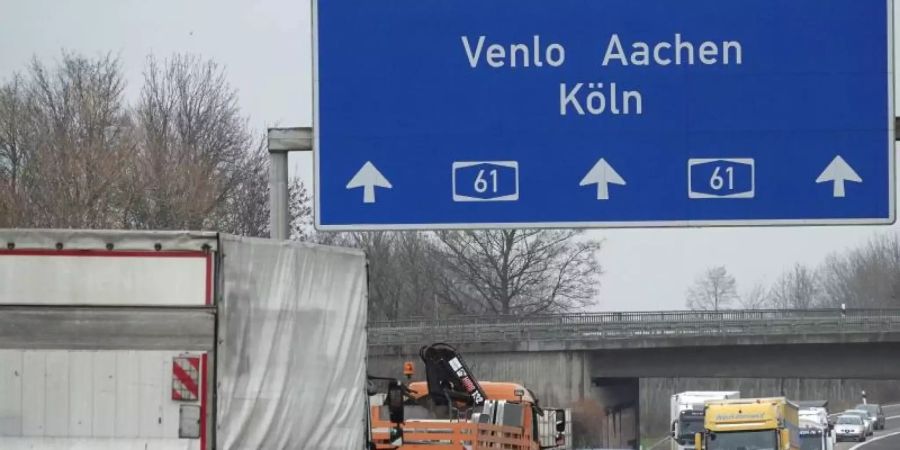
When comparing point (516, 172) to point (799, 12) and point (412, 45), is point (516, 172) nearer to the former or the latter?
point (412, 45)

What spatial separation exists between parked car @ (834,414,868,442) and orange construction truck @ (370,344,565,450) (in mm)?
60897

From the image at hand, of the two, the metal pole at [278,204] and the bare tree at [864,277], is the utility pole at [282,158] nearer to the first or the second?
the metal pole at [278,204]

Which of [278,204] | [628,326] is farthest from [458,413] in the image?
[628,326]

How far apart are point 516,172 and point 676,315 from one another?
49.4 metres

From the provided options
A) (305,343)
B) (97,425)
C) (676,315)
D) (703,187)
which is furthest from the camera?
(676,315)

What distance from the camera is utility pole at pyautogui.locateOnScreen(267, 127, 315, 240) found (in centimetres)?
1289

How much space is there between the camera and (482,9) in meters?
12.9

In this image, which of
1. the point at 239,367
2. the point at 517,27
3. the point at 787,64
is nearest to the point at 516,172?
the point at 517,27

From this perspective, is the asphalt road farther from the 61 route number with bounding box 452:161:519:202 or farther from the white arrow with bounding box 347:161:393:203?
the white arrow with bounding box 347:161:393:203

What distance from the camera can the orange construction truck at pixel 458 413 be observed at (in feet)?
63.8

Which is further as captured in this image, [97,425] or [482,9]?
[482,9]

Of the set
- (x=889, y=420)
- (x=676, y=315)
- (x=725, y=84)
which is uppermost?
(x=725, y=84)

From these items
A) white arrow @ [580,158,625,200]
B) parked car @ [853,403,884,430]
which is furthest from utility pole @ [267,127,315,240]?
parked car @ [853,403,884,430]

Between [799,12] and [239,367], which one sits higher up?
[799,12]
